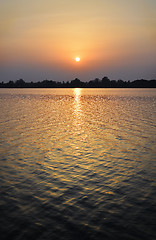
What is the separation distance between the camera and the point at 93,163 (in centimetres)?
1842

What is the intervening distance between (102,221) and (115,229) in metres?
0.73

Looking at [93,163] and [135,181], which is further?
[93,163]

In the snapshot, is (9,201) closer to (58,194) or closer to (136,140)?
(58,194)

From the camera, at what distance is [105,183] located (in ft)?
47.8

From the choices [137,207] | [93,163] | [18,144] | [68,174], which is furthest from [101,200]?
[18,144]

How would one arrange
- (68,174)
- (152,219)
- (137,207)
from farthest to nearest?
1. (68,174)
2. (137,207)
3. (152,219)

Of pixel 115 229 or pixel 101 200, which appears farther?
pixel 101 200

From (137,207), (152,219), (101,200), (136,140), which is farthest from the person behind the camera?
(136,140)

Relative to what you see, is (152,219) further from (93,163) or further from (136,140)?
(136,140)

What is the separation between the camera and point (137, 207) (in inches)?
456

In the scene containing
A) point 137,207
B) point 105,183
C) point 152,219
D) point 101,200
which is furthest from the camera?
point 105,183

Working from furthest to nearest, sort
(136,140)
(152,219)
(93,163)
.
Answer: (136,140)
(93,163)
(152,219)

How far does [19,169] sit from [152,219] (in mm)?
9979

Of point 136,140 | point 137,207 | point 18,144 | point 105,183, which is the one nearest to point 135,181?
point 105,183
